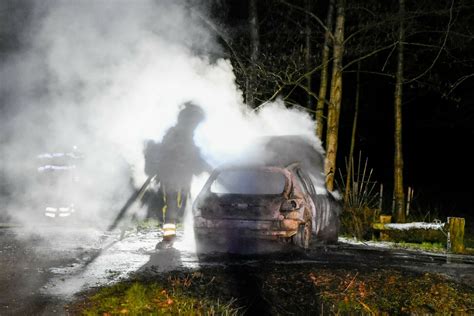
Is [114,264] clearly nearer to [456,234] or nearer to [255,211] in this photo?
[255,211]

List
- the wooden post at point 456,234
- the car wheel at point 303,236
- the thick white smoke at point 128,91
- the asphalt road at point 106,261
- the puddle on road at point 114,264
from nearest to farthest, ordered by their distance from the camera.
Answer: the asphalt road at point 106,261, the puddle on road at point 114,264, the car wheel at point 303,236, the wooden post at point 456,234, the thick white smoke at point 128,91

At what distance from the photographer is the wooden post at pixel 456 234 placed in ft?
32.4

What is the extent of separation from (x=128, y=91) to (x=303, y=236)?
7.14 metres

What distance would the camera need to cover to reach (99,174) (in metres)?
17.5

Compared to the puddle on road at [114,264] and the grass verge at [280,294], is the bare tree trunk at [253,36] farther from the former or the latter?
the grass verge at [280,294]

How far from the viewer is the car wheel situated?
26.8 feet

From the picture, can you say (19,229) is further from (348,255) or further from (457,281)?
(457,281)

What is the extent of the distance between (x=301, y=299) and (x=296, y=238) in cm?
225

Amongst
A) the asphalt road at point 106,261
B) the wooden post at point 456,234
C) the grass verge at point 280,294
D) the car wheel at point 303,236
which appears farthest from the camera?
the wooden post at point 456,234

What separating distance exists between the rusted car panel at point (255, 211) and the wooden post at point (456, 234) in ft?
11.2

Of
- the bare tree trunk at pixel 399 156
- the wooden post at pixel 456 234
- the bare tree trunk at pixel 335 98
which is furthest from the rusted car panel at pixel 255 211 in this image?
the bare tree trunk at pixel 399 156

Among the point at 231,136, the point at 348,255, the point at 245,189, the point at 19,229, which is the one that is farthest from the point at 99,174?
the point at 348,255

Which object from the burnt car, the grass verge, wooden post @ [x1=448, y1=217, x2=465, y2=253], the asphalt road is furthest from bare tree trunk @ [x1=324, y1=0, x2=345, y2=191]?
the grass verge

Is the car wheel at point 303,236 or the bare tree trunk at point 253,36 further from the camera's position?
the bare tree trunk at point 253,36
